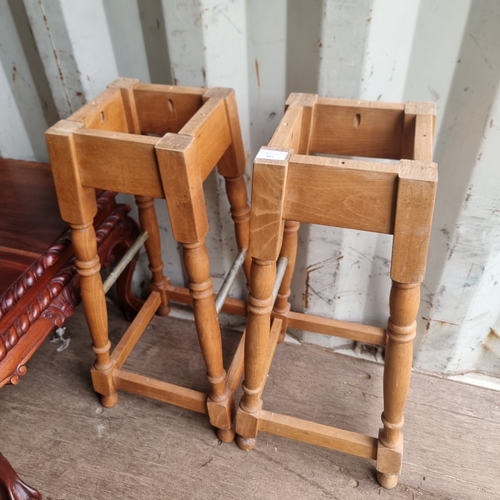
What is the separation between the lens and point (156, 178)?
870 millimetres

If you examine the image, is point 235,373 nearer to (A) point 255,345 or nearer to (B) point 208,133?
(A) point 255,345

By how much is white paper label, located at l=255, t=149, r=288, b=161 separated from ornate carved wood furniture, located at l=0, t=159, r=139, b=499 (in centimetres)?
55

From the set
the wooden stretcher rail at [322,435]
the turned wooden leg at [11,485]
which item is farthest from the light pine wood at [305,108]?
the turned wooden leg at [11,485]

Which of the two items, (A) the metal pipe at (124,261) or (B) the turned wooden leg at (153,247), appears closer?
(A) the metal pipe at (124,261)

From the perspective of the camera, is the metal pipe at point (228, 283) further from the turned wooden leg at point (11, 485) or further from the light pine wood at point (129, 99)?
the turned wooden leg at point (11, 485)

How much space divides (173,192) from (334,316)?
719mm

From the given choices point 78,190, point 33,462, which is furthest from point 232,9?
point 33,462

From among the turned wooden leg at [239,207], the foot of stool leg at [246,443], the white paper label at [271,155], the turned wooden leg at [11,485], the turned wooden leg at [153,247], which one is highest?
the white paper label at [271,155]

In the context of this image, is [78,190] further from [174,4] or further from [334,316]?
[334,316]

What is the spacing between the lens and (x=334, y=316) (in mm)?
1396

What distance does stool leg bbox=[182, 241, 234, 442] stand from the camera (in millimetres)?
942

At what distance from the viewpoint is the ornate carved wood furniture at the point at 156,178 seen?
2.82 feet

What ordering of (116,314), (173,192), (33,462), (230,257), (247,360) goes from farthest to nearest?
1. (116,314)
2. (230,257)
3. (33,462)
4. (247,360)
5. (173,192)

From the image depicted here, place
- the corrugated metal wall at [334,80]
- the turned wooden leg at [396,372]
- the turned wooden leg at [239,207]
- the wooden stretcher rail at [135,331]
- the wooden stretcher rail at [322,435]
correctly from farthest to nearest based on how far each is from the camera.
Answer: the wooden stretcher rail at [135,331] < the turned wooden leg at [239,207] < the wooden stretcher rail at [322,435] < the corrugated metal wall at [334,80] < the turned wooden leg at [396,372]
